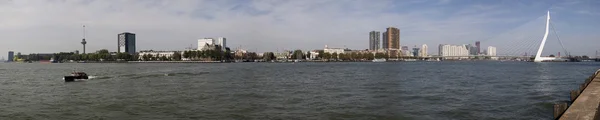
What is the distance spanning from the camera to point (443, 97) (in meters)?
22.9

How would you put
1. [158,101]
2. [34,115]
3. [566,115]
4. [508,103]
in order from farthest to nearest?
[158,101] < [508,103] < [34,115] < [566,115]

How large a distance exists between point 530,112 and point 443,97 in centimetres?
575

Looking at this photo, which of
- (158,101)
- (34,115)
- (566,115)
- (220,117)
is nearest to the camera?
(566,115)

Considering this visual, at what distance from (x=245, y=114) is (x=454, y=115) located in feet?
24.4

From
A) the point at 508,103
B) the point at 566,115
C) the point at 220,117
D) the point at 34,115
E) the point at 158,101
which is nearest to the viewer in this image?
the point at 566,115

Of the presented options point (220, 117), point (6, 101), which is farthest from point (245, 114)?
point (6, 101)

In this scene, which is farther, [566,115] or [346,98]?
[346,98]

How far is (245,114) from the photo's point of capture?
55.4 ft

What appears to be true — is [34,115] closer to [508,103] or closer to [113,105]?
[113,105]

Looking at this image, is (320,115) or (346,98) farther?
(346,98)

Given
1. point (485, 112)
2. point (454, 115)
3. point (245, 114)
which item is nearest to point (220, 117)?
point (245, 114)

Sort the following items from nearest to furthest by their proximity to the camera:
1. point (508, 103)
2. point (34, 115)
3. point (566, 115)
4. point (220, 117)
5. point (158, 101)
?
point (566, 115) < point (220, 117) < point (34, 115) < point (508, 103) < point (158, 101)

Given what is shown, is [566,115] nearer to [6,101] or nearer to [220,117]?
[220,117]

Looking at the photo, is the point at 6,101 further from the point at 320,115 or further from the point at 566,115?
the point at 566,115
